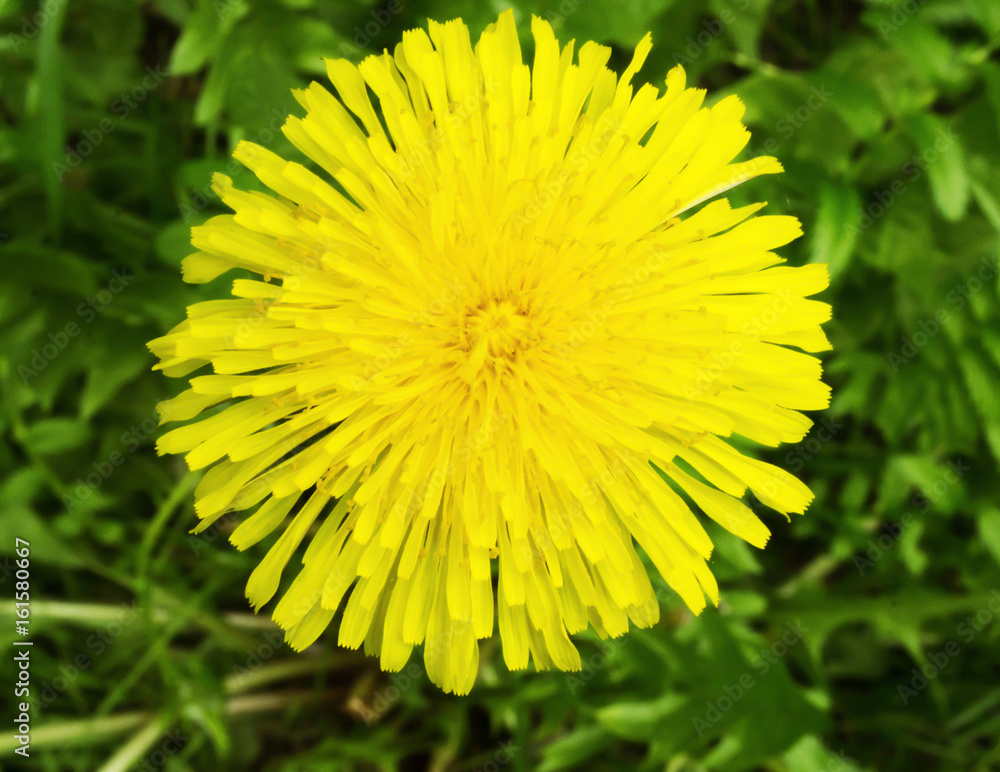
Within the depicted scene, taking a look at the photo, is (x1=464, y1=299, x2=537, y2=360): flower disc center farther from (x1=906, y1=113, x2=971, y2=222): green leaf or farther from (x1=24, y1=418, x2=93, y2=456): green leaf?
(x1=24, y1=418, x2=93, y2=456): green leaf

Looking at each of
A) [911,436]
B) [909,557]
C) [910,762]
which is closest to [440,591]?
[909,557]

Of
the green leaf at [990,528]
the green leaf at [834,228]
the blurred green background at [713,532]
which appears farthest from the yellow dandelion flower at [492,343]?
the green leaf at [990,528]

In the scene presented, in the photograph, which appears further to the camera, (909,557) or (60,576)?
(60,576)

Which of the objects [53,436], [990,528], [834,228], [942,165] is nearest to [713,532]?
[834,228]

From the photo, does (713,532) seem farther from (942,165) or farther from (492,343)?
(942,165)

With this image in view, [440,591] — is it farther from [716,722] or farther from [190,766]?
[190,766]
